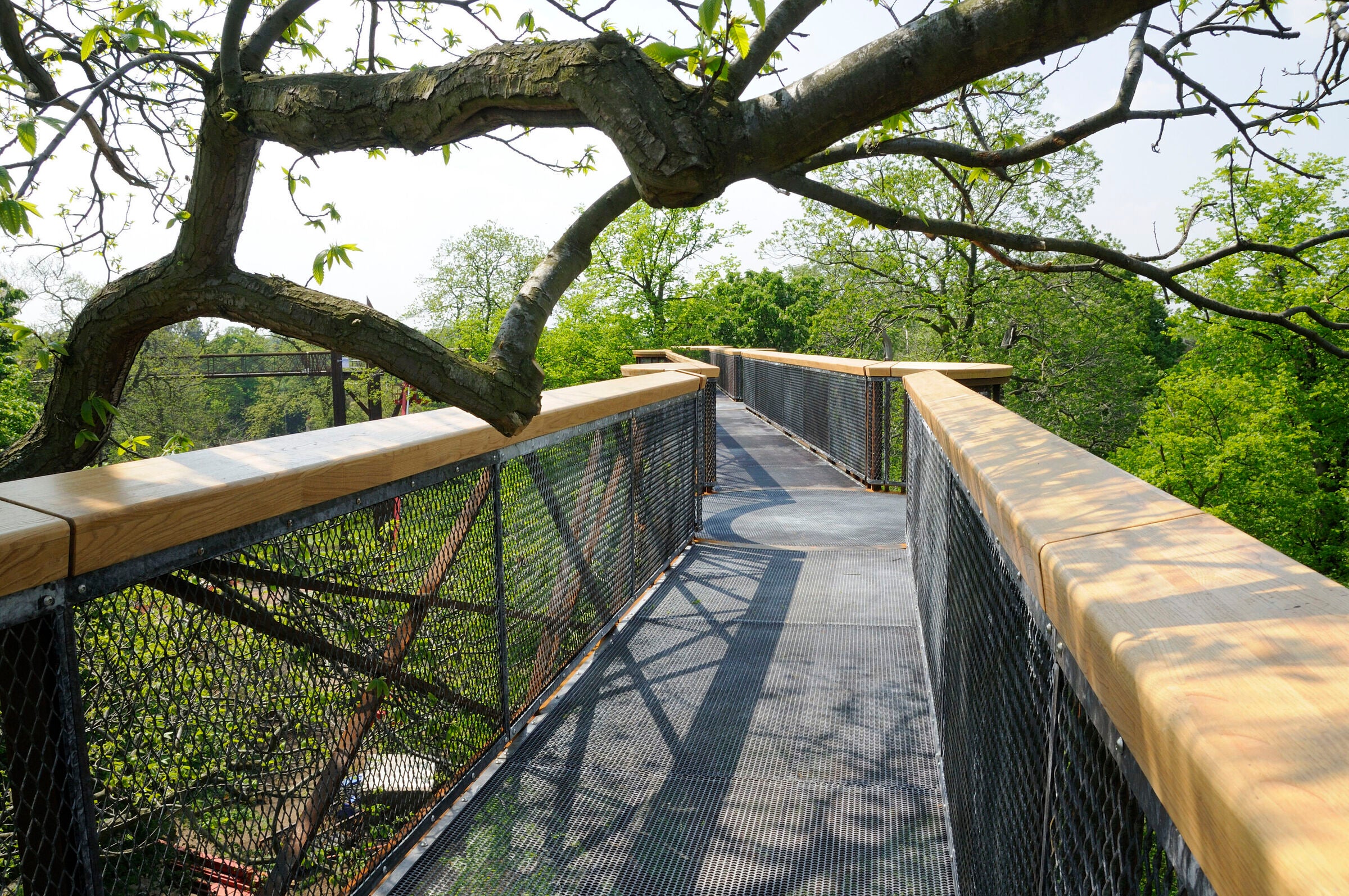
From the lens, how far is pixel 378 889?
98.8 inches

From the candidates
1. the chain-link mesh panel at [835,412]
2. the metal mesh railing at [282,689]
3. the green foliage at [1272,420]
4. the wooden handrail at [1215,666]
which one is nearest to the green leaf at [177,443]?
the metal mesh railing at [282,689]

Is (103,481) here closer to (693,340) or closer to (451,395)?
(451,395)

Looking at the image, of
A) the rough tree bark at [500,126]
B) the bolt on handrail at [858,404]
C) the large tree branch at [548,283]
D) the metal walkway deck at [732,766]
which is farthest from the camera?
the bolt on handrail at [858,404]

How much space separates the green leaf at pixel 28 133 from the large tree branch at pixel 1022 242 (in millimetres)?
2381

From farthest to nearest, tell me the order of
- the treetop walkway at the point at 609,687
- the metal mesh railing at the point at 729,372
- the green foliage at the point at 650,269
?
the green foliage at the point at 650,269, the metal mesh railing at the point at 729,372, the treetop walkway at the point at 609,687

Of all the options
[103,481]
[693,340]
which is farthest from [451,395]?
[693,340]

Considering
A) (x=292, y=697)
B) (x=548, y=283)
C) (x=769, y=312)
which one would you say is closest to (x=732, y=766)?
(x=292, y=697)

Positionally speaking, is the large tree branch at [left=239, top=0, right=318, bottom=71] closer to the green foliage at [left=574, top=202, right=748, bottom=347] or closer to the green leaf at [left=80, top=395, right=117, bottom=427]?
the green leaf at [left=80, top=395, right=117, bottom=427]

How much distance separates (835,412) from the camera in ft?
35.7

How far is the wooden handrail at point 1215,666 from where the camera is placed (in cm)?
65

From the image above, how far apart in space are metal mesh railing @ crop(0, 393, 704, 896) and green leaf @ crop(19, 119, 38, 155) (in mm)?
1064

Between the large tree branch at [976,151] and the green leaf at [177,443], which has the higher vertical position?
the large tree branch at [976,151]

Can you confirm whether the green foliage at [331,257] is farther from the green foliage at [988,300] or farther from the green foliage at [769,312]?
the green foliage at [769,312]

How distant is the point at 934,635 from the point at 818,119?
2.43 m
